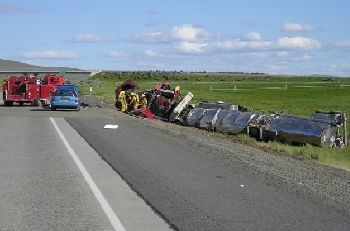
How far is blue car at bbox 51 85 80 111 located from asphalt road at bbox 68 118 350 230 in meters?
24.4

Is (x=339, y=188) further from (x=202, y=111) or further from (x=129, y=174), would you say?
(x=202, y=111)

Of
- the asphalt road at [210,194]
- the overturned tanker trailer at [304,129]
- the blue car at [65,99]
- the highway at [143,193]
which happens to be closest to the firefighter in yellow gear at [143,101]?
the blue car at [65,99]

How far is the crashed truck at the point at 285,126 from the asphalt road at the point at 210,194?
8.40 metres

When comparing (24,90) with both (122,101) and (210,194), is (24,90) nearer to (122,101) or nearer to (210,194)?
(122,101)

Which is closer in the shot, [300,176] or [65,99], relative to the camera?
[300,176]

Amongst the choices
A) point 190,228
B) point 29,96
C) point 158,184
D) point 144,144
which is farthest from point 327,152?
point 29,96

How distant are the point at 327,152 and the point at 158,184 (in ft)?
44.3

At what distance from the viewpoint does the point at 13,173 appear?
47.2ft

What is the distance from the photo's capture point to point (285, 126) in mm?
28766

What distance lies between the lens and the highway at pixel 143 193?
9.39m

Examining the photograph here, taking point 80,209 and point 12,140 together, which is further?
point 12,140

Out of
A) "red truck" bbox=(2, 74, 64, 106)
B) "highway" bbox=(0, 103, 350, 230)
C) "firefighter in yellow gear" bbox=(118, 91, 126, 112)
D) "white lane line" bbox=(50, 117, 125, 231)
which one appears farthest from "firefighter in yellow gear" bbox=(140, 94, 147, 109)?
"white lane line" bbox=(50, 117, 125, 231)

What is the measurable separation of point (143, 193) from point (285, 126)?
1777cm

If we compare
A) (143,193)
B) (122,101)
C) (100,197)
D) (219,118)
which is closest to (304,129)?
(219,118)
